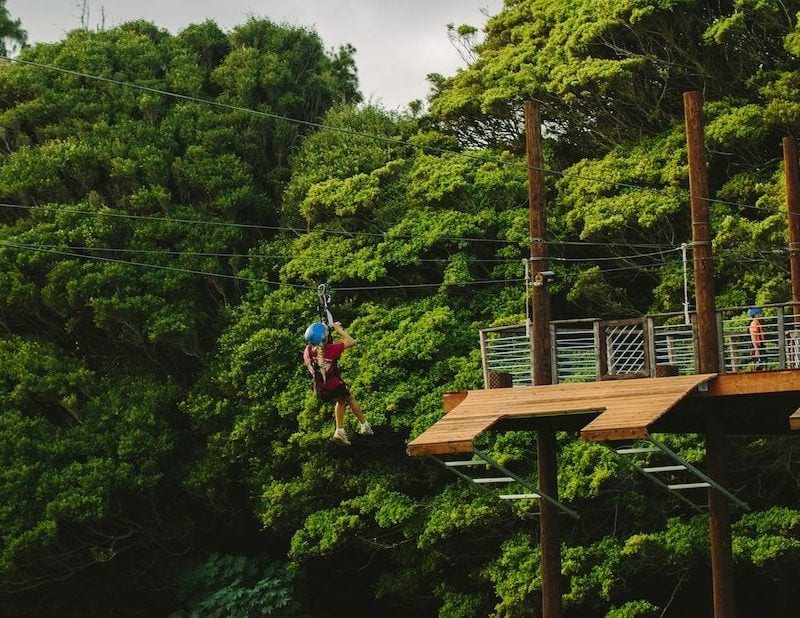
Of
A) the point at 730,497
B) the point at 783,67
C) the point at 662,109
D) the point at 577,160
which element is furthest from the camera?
the point at 577,160

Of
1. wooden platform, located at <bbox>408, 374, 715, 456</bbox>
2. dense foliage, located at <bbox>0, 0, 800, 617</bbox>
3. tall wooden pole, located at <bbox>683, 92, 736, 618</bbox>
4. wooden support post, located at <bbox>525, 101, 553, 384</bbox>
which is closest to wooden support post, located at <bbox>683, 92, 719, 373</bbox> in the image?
tall wooden pole, located at <bbox>683, 92, 736, 618</bbox>

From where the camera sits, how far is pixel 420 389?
77.6 feet

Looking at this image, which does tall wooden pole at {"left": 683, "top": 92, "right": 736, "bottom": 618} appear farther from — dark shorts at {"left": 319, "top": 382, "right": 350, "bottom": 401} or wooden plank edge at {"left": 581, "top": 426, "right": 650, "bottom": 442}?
dark shorts at {"left": 319, "top": 382, "right": 350, "bottom": 401}

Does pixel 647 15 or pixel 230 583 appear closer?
pixel 647 15

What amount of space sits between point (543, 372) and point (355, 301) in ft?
32.8

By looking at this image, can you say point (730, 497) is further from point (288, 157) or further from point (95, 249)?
point (288, 157)

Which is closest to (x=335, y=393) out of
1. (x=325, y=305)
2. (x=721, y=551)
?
(x=325, y=305)

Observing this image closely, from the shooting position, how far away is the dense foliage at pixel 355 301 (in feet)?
72.1

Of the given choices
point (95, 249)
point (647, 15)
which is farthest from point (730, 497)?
point (95, 249)

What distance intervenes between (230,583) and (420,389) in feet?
18.1

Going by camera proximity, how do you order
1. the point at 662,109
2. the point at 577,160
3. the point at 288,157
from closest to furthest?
the point at 662,109, the point at 577,160, the point at 288,157

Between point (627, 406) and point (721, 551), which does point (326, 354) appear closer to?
point (627, 406)

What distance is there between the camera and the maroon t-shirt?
15.1 meters

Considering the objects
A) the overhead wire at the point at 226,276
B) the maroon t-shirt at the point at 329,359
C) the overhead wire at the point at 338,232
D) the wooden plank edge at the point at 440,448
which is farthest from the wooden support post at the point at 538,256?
the overhead wire at the point at 226,276
